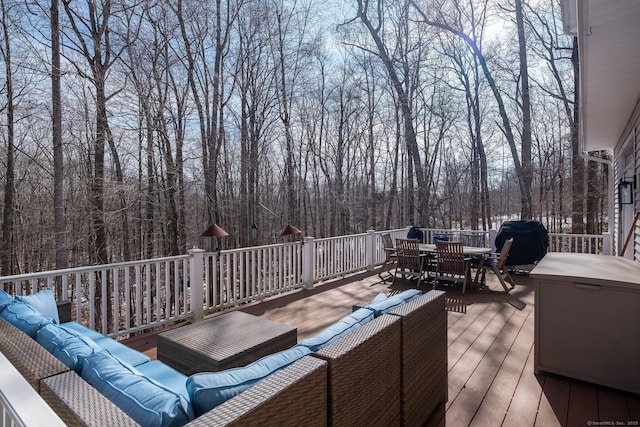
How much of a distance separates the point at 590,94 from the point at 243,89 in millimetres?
8846

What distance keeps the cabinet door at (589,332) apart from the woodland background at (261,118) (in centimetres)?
660

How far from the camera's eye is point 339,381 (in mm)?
1445

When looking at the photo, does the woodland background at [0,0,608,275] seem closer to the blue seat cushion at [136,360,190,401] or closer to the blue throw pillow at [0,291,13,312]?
the blue throw pillow at [0,291,13,312]

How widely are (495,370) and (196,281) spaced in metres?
3.38

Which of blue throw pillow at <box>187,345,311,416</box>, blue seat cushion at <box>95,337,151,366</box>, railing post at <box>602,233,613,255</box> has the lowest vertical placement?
blue seat cushion at <box>95,337,151,366</box>

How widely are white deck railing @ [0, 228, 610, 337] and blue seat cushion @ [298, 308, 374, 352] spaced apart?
8.62 ft

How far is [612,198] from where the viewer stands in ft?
25.7

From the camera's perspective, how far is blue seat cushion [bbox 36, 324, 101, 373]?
1532mm

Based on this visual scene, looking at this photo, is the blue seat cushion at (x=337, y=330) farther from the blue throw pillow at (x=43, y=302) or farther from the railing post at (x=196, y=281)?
the railing post at (x=196, y=281)

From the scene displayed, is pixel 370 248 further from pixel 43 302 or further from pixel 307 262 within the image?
pixel 43 302

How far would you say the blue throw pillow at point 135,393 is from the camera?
1.10 m

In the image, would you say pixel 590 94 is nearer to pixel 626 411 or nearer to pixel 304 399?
pixel 626 411

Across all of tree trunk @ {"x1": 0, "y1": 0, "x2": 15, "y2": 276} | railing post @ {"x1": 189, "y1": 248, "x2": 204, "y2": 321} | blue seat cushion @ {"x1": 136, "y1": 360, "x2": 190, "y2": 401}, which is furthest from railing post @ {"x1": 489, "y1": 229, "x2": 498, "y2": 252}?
tree trunk @ {"x1": 0, "y1": 0, "x2": 15, "y2": 276}

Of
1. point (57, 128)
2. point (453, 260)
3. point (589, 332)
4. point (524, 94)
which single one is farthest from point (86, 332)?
point (524, 94)
